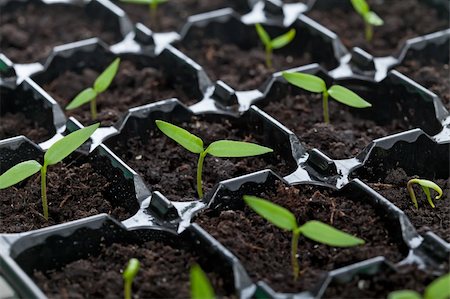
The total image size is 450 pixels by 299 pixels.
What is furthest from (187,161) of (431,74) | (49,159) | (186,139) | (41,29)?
(41,29)

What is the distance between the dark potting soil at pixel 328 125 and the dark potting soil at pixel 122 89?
0.20 meters

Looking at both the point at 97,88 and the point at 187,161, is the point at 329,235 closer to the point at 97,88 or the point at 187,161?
the point at 187,161

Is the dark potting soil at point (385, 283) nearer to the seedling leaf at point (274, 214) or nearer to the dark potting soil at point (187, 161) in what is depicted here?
the seedling leaf at point (274, 214)

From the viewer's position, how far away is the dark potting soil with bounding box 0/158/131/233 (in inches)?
60.2

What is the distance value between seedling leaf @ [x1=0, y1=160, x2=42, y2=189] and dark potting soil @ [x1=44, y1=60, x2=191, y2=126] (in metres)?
0.38

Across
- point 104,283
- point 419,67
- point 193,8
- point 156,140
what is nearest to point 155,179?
point 156,140

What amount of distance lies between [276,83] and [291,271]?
0.57 metres

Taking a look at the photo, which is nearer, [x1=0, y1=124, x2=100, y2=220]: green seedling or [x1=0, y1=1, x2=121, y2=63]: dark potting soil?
[x1=0, y1=124, x2=100, y2=220]: green seedling

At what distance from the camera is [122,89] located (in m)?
1.95

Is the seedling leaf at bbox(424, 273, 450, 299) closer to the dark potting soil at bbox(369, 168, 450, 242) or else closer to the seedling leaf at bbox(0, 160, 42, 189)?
the dark potting soil at bbox(369, 168, 450, 242)

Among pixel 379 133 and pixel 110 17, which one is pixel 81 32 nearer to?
pixel 110 17

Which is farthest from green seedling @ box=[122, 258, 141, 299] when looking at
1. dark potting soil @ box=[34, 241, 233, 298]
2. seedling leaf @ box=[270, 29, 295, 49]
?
seedling leaf @ box=[270, 29, 295, 49]

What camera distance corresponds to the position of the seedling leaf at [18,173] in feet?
4.73

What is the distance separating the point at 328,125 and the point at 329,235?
51 cm
